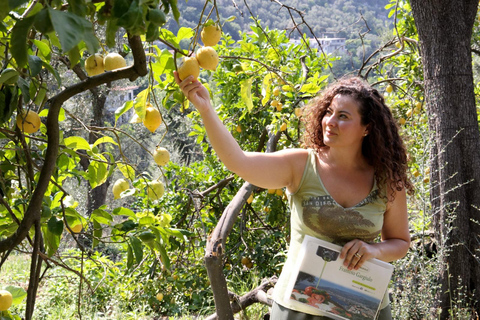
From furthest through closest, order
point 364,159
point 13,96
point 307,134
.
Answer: point 307,134 < point 364,159 < point 13,96

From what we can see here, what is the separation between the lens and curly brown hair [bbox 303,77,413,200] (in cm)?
163

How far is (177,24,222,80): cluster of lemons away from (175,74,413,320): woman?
1.36 feet

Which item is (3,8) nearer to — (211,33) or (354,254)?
(211,33)

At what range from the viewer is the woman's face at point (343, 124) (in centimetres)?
158

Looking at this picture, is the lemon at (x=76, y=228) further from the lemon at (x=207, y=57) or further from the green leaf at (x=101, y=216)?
the lemon at (x=207, y=57)

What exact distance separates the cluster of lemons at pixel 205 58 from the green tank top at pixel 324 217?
25.1 inches

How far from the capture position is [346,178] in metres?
1.63

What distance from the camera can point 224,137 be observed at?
4.44 ft

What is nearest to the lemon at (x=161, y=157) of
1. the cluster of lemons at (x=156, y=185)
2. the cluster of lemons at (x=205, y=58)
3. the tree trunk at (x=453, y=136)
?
the cluster of lemons at (x=156, y=185)

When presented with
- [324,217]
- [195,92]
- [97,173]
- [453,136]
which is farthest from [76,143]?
[453,136]

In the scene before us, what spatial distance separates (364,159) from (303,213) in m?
0.30

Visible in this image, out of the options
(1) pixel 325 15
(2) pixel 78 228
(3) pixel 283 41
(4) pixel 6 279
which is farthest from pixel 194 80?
(1) pixel 325 15

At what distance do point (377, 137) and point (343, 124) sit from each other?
5.4 inches

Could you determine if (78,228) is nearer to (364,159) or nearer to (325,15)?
(364,159)
